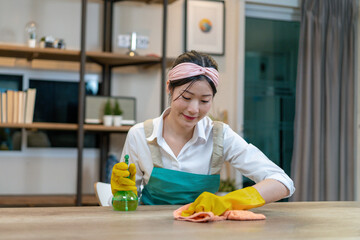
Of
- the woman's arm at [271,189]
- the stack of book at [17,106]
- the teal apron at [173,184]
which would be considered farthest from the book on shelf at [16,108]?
the woman's arm at [271,189]

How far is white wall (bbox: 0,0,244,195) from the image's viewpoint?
3754mm

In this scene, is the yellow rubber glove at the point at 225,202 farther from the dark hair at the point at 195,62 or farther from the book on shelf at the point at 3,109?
the book on shelf at the point at 3,109

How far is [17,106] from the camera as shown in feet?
11.5

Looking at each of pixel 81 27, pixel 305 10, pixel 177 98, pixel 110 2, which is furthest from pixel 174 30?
pixel 177 98

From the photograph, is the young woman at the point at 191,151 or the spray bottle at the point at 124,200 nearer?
the spray bottle at the point at 124,200

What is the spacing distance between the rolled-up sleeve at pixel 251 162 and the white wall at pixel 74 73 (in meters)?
2.04

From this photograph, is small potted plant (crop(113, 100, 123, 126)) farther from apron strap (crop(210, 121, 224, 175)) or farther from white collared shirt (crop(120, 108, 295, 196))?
apron strap (crop(210, 121, 224, 175))

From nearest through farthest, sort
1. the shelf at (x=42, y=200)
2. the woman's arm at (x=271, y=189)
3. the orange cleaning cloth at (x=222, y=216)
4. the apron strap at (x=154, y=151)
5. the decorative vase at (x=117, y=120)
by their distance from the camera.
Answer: the orange cleaning cloth at (x=222, y=216) < the woman's arm at (x=271, y=189) < the apron strap at (x=154, y=151) < the shelf at (x=42, y=200) < the decorative vase at (x=117, y=120)

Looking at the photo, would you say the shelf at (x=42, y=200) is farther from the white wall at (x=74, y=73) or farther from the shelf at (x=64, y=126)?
the shelf at (x=64, y=126)

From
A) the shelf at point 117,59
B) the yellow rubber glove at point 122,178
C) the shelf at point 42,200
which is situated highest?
the shelf at point 117,59

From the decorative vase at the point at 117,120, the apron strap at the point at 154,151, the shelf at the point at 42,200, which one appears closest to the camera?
the apron strap at the point at 154,151

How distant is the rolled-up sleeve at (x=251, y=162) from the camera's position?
1847 millimetres

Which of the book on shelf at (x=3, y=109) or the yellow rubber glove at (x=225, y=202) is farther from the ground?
the book on shelf at (x=3, y=109)

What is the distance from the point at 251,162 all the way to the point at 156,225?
0.68m
